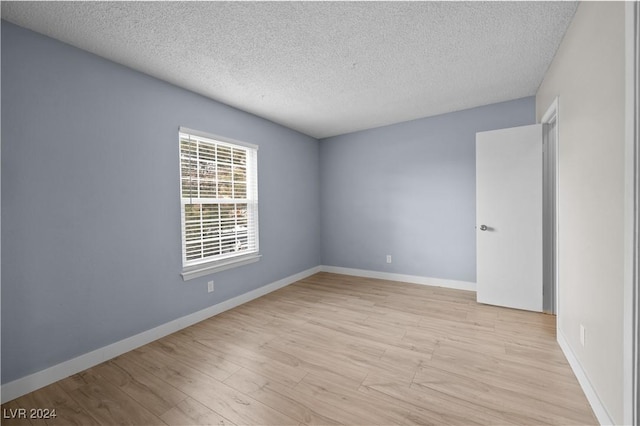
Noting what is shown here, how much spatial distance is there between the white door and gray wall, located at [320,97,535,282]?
1.75 feet

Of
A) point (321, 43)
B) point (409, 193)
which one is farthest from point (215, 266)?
point (409, 193)

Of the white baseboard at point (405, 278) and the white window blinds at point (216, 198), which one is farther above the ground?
the white window blinds at point (216, 198)

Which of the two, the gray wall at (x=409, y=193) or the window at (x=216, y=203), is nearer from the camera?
the window at (x=216, y=203)

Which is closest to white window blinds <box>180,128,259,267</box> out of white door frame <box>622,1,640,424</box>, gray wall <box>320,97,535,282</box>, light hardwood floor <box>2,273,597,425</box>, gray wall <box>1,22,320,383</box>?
gray wall <box>1,22,320,383</box>

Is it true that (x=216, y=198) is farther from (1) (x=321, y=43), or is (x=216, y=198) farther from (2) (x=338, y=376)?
(2) (x=338, y=376)

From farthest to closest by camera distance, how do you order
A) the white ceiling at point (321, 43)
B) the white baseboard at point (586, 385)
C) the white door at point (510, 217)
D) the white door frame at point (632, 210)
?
the white door at point (510, 217)
the white ceiling at point (321, 43)
the white baseboard at point (586, 385)
the white door frame at point (632, 210)

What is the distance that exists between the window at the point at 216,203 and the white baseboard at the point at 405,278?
1836 mm

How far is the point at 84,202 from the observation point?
2.13 metres

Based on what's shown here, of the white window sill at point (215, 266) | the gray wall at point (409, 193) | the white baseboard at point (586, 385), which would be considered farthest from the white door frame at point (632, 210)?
the white window sill at point (215, 266)

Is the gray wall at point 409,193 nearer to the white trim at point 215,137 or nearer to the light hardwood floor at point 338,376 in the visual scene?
the light hardwood floor at point 338,376

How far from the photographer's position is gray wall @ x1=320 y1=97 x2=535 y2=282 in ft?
12.4

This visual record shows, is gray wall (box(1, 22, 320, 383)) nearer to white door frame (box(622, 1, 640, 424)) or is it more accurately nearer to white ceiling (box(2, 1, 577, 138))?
white ceiling (box(2, 1, 577, 138))

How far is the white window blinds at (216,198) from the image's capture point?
115 inches

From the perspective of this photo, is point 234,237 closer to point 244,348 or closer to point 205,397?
point 244,348
